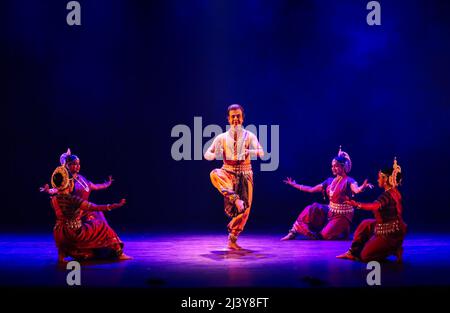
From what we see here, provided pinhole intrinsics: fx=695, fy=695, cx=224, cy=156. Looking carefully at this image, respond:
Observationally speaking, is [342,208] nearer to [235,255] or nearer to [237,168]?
[237,168]

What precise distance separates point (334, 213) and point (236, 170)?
171cm

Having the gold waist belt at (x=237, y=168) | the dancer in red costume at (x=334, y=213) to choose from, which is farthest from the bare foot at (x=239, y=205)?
the dancer in red costume at (x=334, y=213)

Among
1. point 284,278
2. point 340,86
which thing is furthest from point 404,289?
point 340,86

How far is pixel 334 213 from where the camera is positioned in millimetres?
8391

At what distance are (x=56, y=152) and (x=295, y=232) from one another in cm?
356

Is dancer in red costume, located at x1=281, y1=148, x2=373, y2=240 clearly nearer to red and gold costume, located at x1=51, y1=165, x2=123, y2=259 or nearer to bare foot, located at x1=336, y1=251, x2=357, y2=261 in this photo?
bare foot, located at x1=336, y1=251, x2=357, y2=261

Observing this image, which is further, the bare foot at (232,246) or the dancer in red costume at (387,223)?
the bare foot at (232,246)

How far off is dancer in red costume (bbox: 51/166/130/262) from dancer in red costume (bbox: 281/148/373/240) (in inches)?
A: 106

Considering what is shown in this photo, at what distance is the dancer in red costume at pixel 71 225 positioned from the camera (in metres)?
6.21

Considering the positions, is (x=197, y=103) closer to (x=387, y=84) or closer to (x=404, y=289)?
(x=387, y=84)

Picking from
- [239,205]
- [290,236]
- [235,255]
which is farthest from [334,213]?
[235,255]

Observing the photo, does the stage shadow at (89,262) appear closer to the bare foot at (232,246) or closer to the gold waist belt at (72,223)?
the gold waist belt at (72,223)

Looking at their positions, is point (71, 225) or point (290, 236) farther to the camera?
point (290, 236)

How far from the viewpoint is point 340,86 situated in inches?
372
